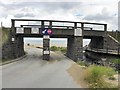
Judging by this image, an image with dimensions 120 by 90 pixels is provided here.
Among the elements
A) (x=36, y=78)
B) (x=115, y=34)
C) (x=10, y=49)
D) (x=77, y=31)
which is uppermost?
(x=77, y=31)

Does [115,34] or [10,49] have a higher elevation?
[115,34]

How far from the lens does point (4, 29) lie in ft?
131

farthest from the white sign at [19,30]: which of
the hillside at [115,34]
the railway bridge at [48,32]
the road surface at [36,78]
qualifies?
the hillside at [115,34]

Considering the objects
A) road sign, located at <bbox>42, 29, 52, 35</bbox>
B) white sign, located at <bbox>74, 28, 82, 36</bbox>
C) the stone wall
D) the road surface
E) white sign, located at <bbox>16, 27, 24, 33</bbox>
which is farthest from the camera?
white sign, located at <bbox>74, 28, 82, 36</bbox>

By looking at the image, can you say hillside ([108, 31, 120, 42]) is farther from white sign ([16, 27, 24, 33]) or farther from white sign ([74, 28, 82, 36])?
white sign ([16, 27, 24, 33])

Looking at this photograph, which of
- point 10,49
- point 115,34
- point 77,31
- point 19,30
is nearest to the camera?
point 10,49

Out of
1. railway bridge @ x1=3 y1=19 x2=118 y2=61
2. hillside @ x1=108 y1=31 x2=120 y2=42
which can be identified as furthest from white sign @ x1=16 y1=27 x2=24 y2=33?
hillside @ x1=108 y1=31 x2=120 y2=42

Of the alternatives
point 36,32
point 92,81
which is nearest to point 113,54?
point 36,32

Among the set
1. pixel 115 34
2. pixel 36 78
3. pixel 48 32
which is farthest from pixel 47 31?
pixel 36 78

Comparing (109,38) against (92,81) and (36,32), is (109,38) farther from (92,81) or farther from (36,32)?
(92,81)

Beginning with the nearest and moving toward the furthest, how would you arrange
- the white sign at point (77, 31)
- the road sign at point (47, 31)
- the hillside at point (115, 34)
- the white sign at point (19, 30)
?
the road sign at point (47, 31) < the white sign at point (19, 30) < the white sign at point (77, 31) < the hillside at point (115, 34)

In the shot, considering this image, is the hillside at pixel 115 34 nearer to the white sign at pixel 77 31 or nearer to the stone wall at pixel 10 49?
the white sign at pixel 77 31

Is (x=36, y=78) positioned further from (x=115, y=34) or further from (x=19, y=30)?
(x=115, y=34)

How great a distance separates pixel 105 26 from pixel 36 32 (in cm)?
1168
